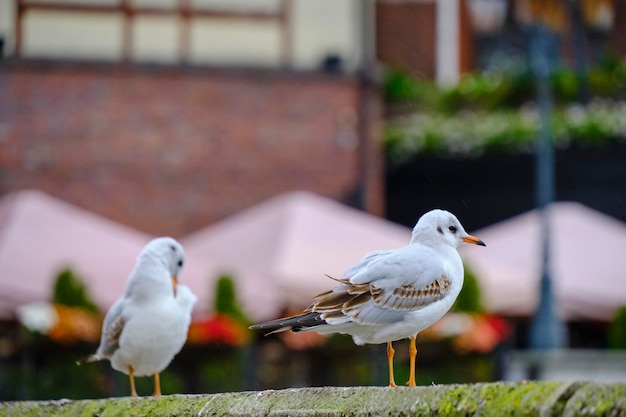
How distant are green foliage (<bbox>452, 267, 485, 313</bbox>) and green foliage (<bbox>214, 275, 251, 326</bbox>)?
6.85 feet

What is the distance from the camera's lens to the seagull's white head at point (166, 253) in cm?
584

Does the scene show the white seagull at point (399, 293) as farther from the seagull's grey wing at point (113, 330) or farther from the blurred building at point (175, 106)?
the blurred building at point (175, 106)

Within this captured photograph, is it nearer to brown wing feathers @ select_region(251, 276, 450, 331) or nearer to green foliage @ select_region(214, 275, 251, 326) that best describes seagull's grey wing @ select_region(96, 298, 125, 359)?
brown wing feathers @ select_region(251, 276, 450, 331)

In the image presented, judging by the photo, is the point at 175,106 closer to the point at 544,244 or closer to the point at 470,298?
the point at 544,244

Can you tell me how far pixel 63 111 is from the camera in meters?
19.3

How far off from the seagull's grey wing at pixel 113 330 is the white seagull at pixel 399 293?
1355 mm

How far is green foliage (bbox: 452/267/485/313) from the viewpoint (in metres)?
13.1

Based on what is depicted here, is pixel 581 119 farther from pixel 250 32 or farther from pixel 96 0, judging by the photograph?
pixel 96 0

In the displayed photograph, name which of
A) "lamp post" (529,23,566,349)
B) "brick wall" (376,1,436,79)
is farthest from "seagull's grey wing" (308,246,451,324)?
"brick wall" (376,1,436,79)

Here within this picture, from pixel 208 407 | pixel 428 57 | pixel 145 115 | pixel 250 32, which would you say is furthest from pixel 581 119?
pixel 208 407

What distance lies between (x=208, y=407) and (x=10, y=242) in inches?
379

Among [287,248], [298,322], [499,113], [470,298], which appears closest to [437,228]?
[298,322]

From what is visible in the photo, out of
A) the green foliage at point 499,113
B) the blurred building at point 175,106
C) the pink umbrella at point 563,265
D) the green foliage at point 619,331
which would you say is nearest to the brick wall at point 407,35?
the green foliage at point 499,113

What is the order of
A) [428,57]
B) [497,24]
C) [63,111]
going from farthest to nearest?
[497,24], [428,57], [63,111]
